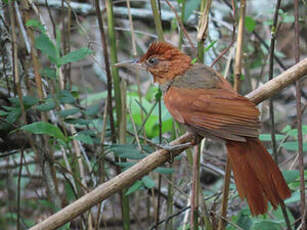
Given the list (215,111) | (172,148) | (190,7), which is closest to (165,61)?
(190,7)

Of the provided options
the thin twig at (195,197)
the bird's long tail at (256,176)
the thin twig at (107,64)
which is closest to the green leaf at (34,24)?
the thin twig at (107,64)

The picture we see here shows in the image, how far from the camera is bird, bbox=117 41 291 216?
6.26ft

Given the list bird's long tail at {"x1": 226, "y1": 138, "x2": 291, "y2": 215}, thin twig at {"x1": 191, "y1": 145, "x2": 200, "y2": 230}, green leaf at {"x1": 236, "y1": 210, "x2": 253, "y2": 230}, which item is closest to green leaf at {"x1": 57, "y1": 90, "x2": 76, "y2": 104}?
thin twig at {"x1": 191, "y1": 145, "x2": 200, "y2": 230}

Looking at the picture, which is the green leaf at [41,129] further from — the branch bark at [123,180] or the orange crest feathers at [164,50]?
the orange crest feathers at [164,50]


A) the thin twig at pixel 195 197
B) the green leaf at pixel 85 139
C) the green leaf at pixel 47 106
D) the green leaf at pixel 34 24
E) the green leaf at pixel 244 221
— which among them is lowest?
the green leaf at pixel 244 221

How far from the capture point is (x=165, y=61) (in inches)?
95.6

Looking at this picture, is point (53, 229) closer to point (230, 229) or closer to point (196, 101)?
point (196, 101)

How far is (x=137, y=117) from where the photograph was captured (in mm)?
3027

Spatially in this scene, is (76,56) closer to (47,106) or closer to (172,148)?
(47,106)

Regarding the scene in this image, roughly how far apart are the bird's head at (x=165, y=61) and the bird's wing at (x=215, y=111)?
119 millimetres

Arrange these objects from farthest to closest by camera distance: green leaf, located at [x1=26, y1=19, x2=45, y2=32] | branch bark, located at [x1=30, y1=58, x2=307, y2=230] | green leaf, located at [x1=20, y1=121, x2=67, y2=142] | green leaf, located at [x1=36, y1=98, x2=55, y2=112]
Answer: green leaf, located at [x1=36, y1=98, x2=55, y2=112]
green leaf, located at [x1=26, y1=19, x2=45, y2=32]
green leaf, located at [x1=20, y1=121, x2=67, y2=142]
branch bark, located at [x1=30, y1=58, x2=307, y2=230]

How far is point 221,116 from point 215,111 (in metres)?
0.05

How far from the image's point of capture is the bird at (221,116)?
191cm

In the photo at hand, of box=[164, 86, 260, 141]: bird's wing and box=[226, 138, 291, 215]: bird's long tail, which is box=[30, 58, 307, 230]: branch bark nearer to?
box=[164, 86, 260, 141]: bird's wing
